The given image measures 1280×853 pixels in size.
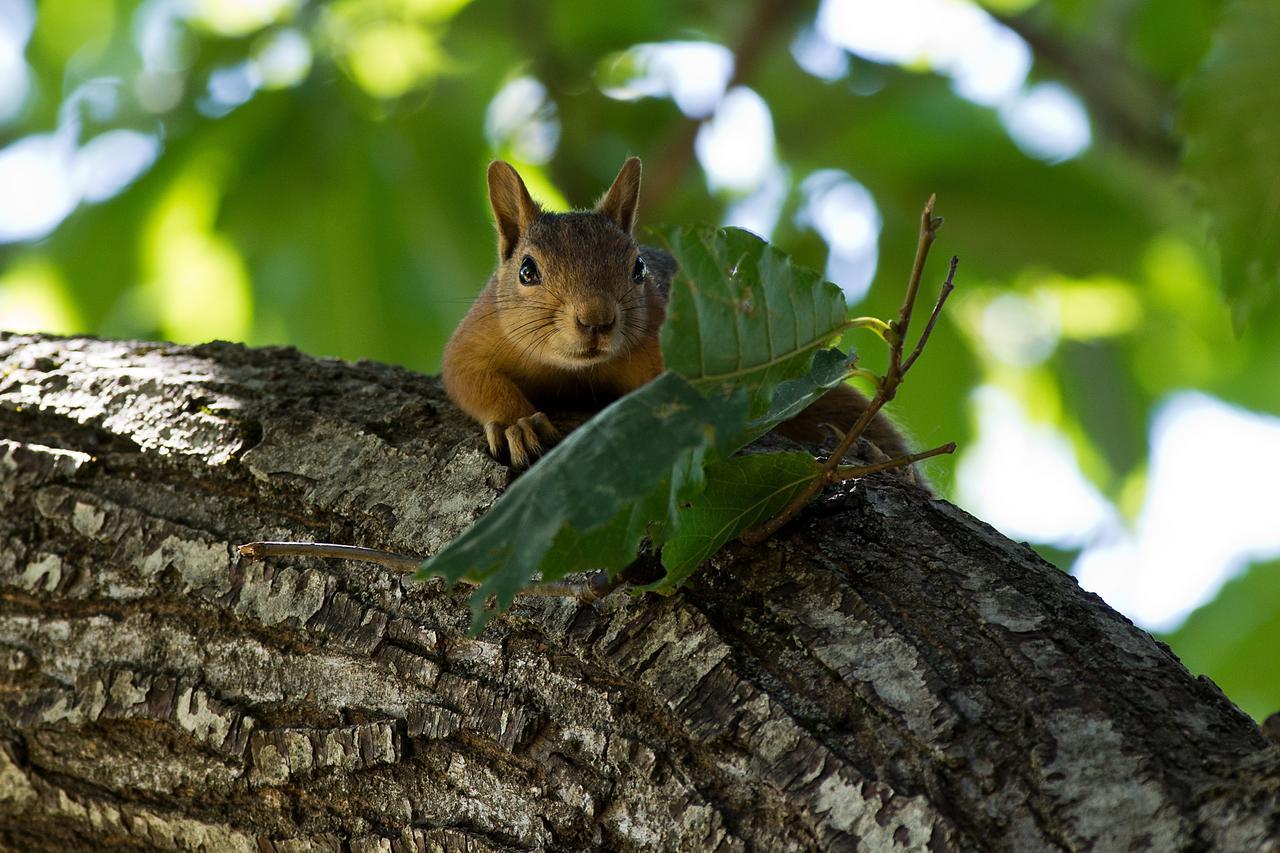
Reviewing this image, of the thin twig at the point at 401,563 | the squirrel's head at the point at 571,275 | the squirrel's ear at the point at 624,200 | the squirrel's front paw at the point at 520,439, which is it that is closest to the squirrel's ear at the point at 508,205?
the squirrel's head at the point at 571,275

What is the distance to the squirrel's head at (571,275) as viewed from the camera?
3.06m

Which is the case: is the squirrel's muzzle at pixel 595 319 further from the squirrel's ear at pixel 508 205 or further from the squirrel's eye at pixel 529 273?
the squirrel's ear at pixel 508 205

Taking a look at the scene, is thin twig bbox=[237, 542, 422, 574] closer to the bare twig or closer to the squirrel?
the bare twig

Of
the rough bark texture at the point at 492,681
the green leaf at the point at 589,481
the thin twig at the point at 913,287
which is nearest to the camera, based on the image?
the green leaf at the point at 589,481

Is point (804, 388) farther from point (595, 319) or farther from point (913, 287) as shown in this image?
point (595, 319)

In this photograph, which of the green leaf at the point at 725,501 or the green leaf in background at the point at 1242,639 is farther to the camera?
the green leaf in background at the point at 1242,639

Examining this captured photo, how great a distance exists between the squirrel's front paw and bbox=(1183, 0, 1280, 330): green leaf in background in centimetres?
146

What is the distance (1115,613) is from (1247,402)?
3.71 meters

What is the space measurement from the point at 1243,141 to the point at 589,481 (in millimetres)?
1938

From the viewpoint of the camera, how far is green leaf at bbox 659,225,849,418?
1.50m

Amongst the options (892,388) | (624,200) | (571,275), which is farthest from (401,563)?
(624,200)

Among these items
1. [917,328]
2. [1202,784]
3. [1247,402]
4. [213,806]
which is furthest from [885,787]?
[1247,402]

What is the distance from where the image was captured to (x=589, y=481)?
4.27 ft

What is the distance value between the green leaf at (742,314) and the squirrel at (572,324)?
130 cm
